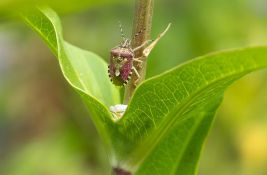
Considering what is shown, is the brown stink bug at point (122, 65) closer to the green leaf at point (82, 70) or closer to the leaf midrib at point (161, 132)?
the green leaf at point (82, 70)

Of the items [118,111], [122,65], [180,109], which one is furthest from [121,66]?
[180,109]

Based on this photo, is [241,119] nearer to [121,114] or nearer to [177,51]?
[177,51]

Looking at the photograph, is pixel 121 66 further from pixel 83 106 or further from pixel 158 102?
pixel 83 106

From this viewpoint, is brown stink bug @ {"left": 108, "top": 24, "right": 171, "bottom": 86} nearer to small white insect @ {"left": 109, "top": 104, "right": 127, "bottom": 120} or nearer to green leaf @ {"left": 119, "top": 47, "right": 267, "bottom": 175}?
small white insect @ {"left": 109, "top": 104, "right": 127, "bottom": 120}

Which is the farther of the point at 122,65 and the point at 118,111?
the point at 122,65

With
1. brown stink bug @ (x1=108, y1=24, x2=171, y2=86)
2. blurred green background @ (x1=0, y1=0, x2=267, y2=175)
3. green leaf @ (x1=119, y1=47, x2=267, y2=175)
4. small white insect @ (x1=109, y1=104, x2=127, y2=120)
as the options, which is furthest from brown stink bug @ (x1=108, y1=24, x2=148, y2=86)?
blurred green background @ (x1=0, y1=0, x2=267, y2=175)
